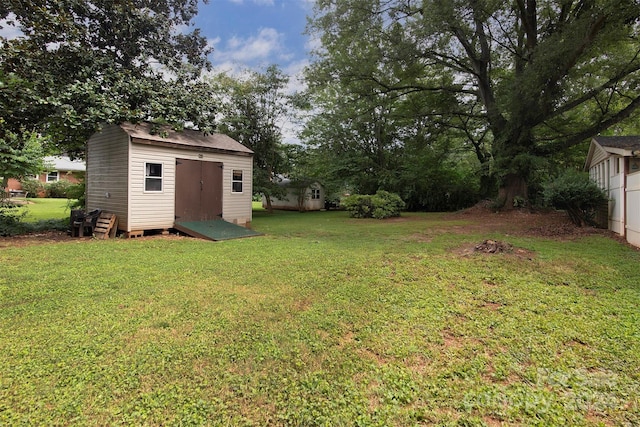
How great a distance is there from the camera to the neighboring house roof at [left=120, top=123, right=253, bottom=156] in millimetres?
8470

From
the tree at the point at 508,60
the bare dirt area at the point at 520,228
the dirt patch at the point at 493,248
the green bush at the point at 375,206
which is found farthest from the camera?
the green bush at the point at 375,206

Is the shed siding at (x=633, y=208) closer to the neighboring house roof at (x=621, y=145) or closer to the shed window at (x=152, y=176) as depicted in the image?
the neighboring house roof at (x=621, y=145)

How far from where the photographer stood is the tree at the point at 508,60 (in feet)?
34.8

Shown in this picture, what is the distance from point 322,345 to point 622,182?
9.22 metres

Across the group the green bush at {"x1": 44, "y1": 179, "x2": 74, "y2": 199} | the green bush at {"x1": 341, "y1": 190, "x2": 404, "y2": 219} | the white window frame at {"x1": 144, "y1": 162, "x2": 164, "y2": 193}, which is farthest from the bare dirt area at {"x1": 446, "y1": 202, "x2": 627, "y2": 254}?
the green bush at {"x1": 44, "y1": 179, "x2": 74, "y2": 199}

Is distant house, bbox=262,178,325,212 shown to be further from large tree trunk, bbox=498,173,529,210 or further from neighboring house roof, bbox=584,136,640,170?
neighboring house roof, bbox=584,136,640,170

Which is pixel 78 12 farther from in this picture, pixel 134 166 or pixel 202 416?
pixel 202 416

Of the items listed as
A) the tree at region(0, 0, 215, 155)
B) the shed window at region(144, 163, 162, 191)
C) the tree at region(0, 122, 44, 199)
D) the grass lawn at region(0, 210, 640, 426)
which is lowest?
the grass lawn at region(0, 210, 640, 426)

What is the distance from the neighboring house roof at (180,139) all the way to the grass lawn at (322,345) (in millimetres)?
4502

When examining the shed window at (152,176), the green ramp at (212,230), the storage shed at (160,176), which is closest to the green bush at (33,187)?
the storage shed at (160,176)

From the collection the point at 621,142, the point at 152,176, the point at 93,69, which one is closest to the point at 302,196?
the point at 152,176

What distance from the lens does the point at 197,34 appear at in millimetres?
11781

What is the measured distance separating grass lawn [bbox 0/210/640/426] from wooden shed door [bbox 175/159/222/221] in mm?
4480

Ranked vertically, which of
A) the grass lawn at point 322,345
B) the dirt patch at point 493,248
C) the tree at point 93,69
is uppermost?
the tree at point 93,69
